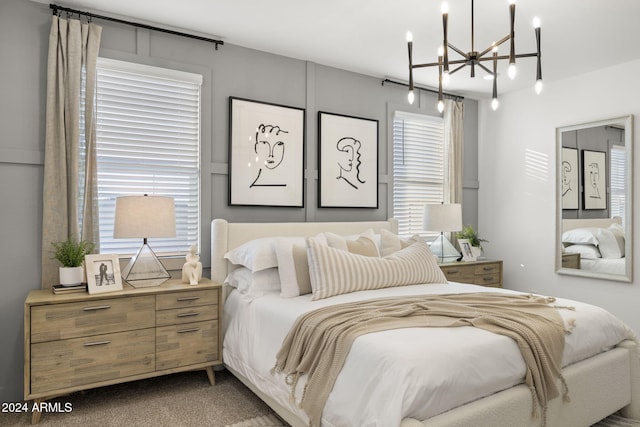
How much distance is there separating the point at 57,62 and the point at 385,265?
8.47ft

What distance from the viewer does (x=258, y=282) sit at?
3.11 meters

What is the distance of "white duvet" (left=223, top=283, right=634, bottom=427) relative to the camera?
1746 millimetres

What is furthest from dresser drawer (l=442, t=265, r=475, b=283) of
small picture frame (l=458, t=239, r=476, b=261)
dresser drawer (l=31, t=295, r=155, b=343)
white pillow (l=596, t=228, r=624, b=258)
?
dresser drawer (l=31, t=295, r=155, b=343)

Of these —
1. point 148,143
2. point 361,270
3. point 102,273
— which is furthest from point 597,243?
point 102,273

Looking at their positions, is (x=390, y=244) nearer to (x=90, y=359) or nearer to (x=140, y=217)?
(x=140, y=217)

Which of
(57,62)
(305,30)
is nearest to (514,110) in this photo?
(305,30)

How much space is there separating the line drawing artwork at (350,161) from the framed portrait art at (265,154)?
43 centimetres

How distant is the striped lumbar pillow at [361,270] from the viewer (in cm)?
286

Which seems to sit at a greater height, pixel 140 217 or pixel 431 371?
pixel 140 217

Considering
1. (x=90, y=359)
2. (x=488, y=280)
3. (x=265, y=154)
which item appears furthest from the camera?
(x=488, y=280)

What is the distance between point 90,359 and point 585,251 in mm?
4339

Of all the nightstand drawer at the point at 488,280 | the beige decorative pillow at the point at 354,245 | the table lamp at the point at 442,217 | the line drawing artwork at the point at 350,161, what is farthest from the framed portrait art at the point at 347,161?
the nightstand drawer at the point at 488,280

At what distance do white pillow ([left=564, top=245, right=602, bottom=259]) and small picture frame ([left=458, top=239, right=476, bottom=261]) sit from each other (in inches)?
35.8

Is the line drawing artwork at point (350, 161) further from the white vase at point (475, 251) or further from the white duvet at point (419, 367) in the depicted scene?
the white duvet at point (419, 367)
